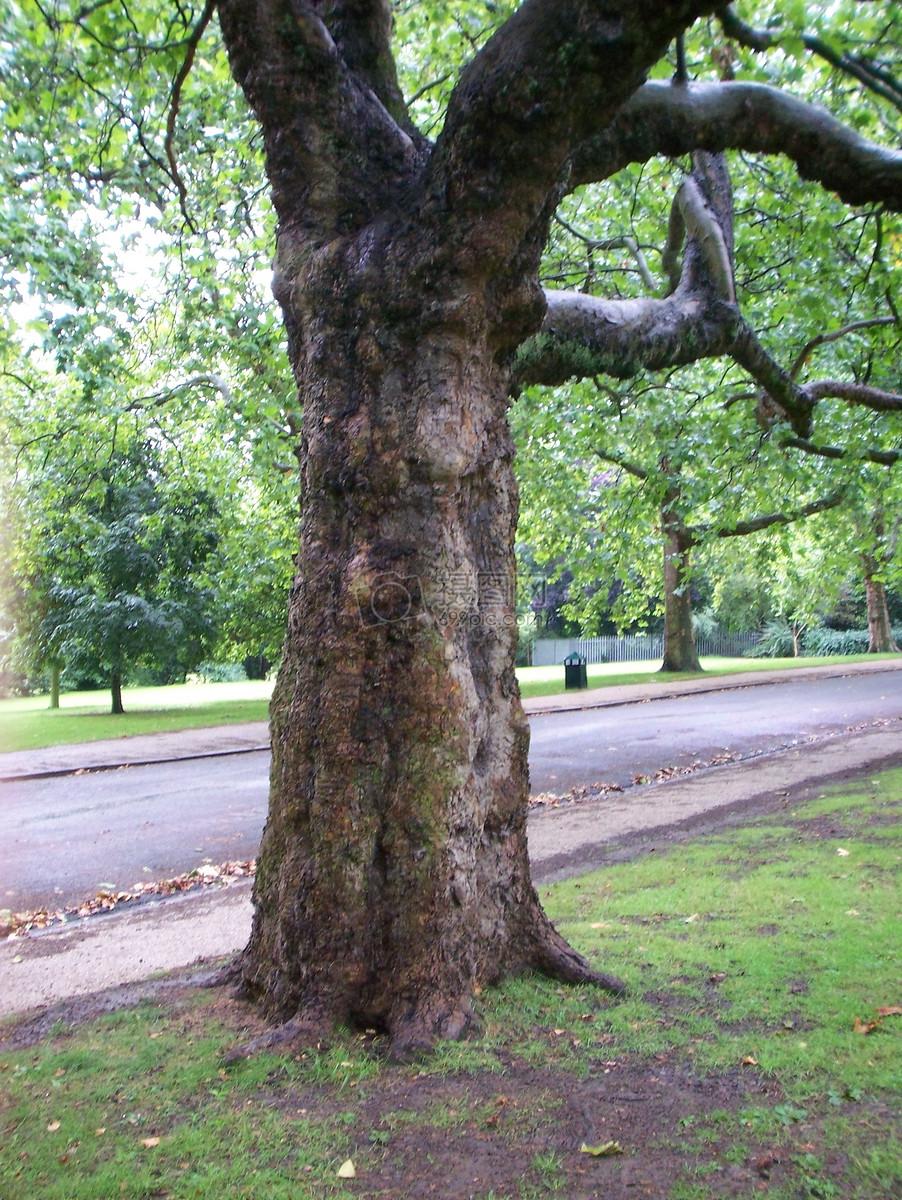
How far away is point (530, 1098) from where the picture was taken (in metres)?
3.56

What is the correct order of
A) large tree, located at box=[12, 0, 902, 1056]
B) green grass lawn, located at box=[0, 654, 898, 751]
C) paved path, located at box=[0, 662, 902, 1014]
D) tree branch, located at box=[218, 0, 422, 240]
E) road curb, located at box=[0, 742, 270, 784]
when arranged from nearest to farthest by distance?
large tree, located at box=[12, 0, 902, 1056], tree branch, located at box=[218, 0, 422, 240], paved path, located at box=[0, 662, 902, 1014], road curb, located at box=[0, 742, 270, 784], green grass lawn, located at box=[0, 654, 898, 751]

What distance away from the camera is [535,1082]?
367 cm

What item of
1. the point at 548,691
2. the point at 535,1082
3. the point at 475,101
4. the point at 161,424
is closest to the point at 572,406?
the point at 161,424

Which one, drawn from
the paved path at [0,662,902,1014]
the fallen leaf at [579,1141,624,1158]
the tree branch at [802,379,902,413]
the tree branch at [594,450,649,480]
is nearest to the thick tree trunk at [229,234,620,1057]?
the fallen leaf at [579,1141,624,1158]

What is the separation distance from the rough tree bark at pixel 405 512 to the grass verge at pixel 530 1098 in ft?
0.87

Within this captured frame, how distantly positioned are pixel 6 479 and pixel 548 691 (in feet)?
49.0

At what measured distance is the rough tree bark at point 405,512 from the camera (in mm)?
3998

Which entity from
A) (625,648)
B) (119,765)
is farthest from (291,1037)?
(625,648)

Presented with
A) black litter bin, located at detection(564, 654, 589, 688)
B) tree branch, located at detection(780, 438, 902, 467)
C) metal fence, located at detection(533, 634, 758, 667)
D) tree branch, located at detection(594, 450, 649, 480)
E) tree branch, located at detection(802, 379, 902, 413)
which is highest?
tree branch, located at detection(594, 450, 649, 480)

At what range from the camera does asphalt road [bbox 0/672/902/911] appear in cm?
840

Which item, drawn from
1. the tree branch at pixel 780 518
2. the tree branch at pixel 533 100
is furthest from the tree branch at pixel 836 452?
the tree branch at pixel 533 100

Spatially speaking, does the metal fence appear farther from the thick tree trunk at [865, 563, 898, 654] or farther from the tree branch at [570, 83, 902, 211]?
the tree branch at [570, 83, 902, 211]

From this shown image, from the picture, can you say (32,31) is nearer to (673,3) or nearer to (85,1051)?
(673,3)

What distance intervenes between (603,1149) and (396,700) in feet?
5.99
